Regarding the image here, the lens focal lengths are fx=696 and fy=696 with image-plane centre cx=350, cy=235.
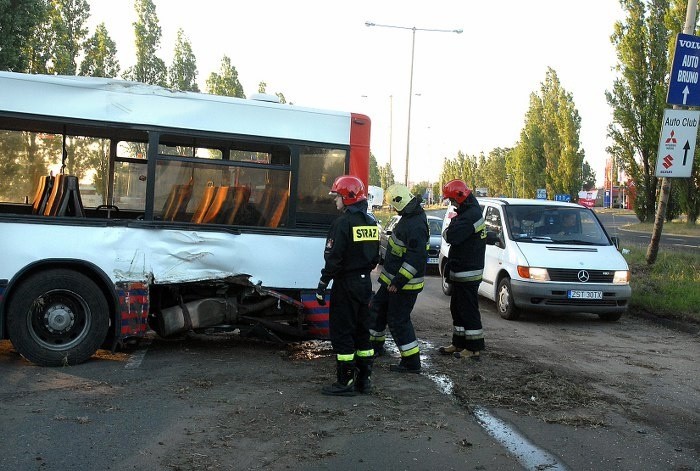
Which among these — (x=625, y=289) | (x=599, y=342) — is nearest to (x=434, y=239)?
(x=625, y=289)

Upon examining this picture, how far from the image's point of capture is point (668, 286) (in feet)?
42.4

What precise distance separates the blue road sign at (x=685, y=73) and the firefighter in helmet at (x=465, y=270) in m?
6.68

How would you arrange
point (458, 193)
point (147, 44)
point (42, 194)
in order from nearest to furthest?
point (42, 194)
point (458, 193)
point (147, 44)

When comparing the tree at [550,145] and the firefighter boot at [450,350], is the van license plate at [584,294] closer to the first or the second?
the firefighter boot at [450,350]

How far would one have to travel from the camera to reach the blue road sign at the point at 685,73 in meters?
12.7

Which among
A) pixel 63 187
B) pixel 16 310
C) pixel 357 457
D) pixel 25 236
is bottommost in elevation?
pixel 357 457

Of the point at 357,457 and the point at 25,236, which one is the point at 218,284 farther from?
the point at 357,457

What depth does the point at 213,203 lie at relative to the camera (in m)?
7.55

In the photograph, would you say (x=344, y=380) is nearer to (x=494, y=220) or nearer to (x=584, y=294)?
(x=584, y=294)

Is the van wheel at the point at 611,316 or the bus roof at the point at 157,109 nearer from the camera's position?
the bus roof at the point at 157,109

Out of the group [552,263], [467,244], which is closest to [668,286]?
[552,263]

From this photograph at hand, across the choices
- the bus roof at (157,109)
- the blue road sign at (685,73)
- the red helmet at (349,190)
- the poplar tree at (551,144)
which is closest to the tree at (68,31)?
the bus roof at (157,109)

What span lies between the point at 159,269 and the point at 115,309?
0.60 metres

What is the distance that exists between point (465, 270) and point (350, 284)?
2260 mm
